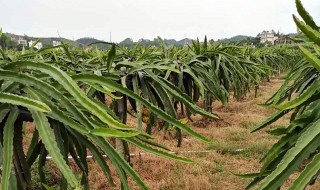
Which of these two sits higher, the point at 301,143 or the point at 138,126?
the point at 301,143

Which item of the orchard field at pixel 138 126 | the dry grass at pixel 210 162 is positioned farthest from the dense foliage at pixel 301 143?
the dry grass at pixel 210 162

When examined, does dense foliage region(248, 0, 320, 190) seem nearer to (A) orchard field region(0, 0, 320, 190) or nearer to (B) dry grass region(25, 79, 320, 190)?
(A) orchard field region(0, 0, 320, 190)

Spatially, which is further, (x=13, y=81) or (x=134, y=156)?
(x=134, y=156)

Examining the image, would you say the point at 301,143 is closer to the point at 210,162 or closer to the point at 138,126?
the point at 138,126

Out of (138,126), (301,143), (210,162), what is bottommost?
(210,162)

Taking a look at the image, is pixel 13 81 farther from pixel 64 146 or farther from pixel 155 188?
pixel 155 188

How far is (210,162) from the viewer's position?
4.08m

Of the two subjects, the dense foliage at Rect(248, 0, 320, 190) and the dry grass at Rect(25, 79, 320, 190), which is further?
the dry grass at Rect(25, 79, 320, 190)

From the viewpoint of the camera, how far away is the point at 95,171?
11.9ft

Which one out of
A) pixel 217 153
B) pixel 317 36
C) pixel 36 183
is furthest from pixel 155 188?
pixel 317 36

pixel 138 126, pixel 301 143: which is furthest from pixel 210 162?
pixel 301 143

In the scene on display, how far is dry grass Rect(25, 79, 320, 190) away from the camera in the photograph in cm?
339

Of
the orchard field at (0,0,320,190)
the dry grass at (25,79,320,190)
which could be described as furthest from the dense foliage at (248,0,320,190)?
the dry grass at (25,79,320,190)

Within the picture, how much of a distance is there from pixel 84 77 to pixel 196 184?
2.41m
